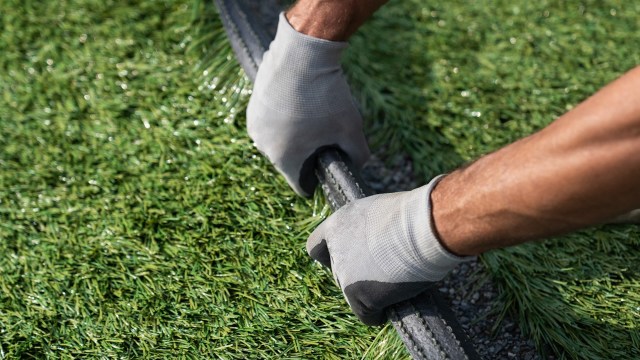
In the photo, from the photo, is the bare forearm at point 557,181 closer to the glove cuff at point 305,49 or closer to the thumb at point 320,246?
the thumb at point 320,246

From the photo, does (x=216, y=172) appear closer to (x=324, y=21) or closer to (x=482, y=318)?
(x=324, y=21)

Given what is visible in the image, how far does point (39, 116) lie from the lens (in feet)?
8.27

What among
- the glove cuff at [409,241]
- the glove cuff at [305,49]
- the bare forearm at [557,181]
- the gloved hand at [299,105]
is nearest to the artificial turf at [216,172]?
the gloved hand at [299,105]

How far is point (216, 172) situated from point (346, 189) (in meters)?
0.52

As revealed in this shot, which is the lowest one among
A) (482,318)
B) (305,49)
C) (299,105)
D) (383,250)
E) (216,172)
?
(482,318)

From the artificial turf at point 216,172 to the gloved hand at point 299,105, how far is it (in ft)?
0.60

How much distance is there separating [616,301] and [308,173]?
101 centimetres

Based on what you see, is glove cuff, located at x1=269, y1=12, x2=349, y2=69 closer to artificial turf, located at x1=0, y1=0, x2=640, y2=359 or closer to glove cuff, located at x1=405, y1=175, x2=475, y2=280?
artificial turf, located at x1=0, y1=0, x2=640, y2=359

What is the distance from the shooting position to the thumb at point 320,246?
196 centimetres

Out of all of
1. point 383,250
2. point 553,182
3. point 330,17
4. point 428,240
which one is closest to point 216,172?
point 330,17

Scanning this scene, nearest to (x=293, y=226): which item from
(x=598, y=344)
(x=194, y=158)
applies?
(x=194, y=158)

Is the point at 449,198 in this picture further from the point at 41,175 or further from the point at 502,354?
the point at 41,175

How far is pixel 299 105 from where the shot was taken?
213 centimetres

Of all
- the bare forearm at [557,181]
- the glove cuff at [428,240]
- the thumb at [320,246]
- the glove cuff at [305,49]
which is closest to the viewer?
the bare forearm at [557,181]
